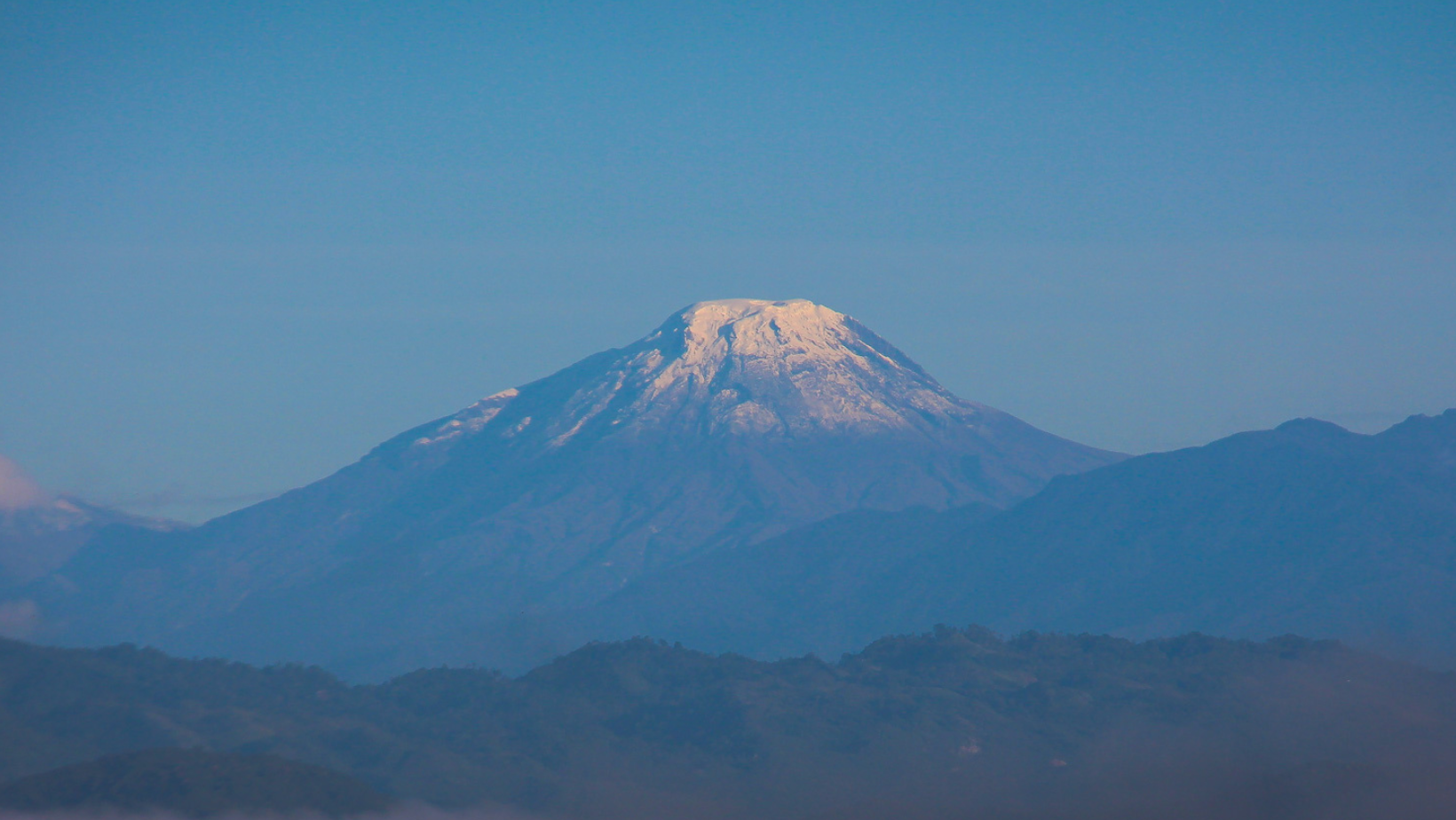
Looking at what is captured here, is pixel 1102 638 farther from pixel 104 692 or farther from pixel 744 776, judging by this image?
pixel 104 692

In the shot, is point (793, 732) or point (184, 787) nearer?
point (184, 787)

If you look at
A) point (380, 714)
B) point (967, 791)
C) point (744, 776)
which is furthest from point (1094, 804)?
point (380, 714)

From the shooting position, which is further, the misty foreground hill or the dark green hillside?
the misty foreground hill

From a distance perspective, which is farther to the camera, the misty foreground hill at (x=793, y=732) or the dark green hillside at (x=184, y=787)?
the misty foreground hill at (x=793, y=732)

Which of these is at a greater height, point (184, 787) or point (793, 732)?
point (184, 787)
